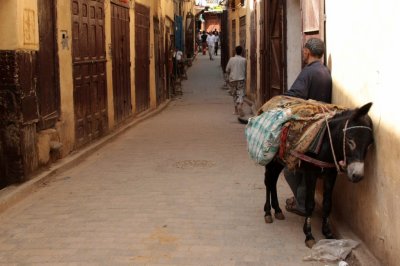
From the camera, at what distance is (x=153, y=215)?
22.0ft

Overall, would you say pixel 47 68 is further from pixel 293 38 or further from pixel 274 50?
pixel 274 50

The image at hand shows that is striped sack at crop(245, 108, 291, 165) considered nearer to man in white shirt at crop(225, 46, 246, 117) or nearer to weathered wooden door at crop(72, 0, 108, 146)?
weathered wooden door at crop(72, 0, 108, 146)

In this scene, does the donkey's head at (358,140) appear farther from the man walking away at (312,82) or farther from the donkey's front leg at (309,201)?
the man walking away at (312,82)

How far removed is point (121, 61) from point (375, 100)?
10.1 metres

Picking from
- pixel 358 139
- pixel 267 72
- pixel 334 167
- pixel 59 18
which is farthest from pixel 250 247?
pixel 267 72

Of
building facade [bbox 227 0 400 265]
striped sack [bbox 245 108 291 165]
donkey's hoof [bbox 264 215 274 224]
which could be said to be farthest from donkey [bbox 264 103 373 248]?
donkey's hoof [bbox 264 215 274 224]

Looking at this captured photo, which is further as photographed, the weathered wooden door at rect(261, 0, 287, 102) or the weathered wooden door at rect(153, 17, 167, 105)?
the weathered wooden door at rect(153, 17, 167, 105)

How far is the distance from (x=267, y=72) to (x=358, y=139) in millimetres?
7214

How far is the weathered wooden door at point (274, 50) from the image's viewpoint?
32.0 feet

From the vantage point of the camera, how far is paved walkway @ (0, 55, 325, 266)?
5.39 metres

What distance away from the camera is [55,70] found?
941 centimetres

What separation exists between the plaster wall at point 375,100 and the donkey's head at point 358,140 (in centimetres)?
7

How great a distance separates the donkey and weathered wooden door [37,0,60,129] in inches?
164

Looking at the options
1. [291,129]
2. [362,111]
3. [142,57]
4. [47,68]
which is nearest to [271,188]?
[291,129]
